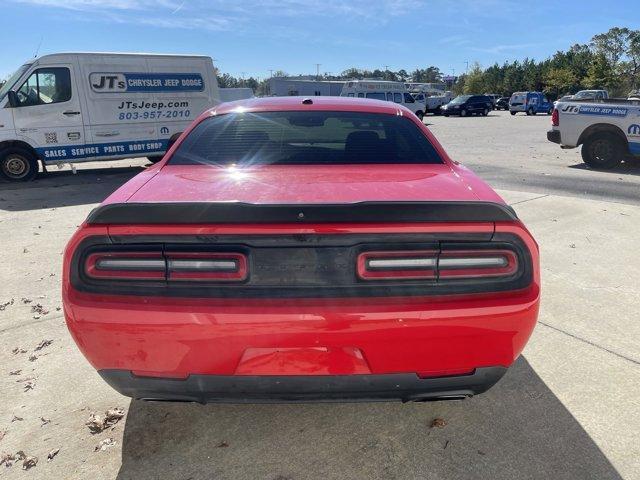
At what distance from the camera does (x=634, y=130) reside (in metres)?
10.3

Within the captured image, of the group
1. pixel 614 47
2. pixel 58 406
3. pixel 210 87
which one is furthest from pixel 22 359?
pixel 614 47

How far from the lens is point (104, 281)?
76.0 inches

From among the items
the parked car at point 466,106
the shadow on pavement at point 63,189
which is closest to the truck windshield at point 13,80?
the shadow on pavement at point 63,189

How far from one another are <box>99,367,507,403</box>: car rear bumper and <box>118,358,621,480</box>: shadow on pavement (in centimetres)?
43

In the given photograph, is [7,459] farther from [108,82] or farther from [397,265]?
[108,82]

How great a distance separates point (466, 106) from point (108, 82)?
33301 mm

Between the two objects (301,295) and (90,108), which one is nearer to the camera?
(301,295)

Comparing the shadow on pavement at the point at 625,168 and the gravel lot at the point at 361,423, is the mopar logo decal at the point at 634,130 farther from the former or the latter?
the gravel lot at the point at 361,423

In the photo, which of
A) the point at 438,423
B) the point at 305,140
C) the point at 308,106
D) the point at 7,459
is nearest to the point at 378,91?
the point at 308,106

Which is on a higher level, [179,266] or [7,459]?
[179,266]

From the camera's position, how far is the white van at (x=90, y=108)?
9.92 metres

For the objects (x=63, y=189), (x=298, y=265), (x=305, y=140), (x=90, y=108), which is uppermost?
(x=90, y=108)

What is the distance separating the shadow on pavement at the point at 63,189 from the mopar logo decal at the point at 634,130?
10.7m

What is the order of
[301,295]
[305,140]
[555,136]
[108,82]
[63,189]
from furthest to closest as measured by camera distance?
[555,136], [108,82], [63,189], [305,140], [301,295]
